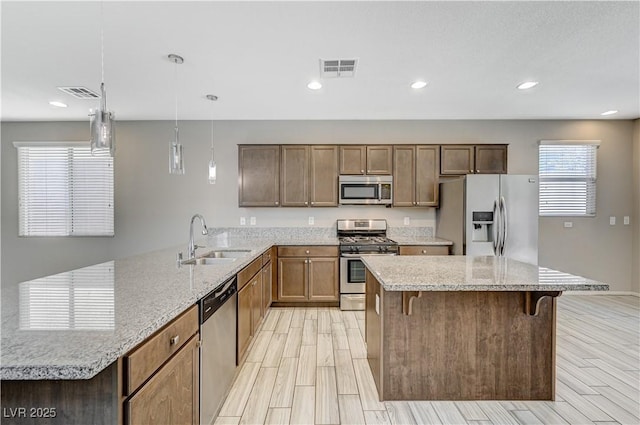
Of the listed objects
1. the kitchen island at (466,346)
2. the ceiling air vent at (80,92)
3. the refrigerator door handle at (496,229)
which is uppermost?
the ceiling air vent at (80,92)

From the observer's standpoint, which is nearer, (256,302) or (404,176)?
(256,302)

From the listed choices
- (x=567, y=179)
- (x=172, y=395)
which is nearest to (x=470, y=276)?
(x=172, y=395)

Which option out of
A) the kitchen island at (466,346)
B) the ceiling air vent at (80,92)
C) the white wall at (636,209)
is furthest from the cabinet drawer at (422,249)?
the ceiling air vent at (80,92)

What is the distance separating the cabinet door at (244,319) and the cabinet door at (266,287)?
0.74m

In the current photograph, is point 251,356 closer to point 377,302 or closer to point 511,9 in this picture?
point 377,302

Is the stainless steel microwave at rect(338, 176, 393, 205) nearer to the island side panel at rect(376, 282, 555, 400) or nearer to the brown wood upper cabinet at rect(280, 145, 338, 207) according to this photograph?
the brown wood upper cabinet at rect(280, 145, 338, 207)

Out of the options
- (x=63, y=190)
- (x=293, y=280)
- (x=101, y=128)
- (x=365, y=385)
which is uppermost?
(x=101, y=128)

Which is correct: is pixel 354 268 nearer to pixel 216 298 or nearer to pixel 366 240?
pixel 366 240

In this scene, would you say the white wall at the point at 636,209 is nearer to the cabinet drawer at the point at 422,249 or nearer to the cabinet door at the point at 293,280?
the cabinet drawer at the point at 422,249

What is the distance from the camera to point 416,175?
462 cm

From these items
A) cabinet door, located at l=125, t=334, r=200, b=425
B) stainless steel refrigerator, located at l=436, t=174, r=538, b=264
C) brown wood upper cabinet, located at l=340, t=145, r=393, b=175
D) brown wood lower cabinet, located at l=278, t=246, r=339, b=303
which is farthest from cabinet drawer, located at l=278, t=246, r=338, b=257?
cabinet door, located at l=125, t=334, r=200, b=425

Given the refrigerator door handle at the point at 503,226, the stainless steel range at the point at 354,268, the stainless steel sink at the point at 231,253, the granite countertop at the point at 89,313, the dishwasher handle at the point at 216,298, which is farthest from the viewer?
the stainless steel range at the point at 354,268

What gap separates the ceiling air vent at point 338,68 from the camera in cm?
286

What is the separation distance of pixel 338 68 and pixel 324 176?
1.83 metres
